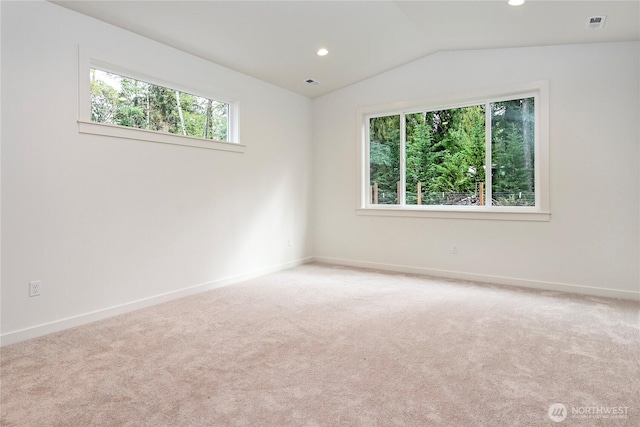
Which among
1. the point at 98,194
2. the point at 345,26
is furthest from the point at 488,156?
the point at 98,194

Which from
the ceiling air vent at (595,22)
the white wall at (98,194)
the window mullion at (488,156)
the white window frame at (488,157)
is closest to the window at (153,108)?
the white wall at (98,194)

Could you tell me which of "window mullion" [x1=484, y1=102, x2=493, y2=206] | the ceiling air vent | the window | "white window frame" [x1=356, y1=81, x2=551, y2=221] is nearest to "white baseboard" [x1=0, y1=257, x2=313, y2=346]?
the window

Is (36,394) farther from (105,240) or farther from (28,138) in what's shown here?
(28,138)

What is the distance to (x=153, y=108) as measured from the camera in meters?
3.69

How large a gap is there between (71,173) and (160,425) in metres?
2.20

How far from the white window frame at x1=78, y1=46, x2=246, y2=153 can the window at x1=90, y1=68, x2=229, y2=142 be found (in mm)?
60

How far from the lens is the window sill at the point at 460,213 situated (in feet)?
13.6

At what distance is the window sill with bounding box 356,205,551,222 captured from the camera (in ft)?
13.6

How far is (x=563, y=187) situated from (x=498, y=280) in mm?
1224

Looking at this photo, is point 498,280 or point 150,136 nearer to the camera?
point 150,136

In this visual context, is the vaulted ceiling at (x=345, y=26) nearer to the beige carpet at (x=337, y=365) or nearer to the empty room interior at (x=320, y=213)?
the empty room interior at (x=320, y=213)

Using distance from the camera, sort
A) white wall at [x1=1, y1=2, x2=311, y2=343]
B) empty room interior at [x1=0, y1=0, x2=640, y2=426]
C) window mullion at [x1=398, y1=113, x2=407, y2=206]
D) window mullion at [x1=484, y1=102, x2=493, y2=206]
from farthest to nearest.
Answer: window mullion at [x1=398, y1=113, x2=407, y2=206], window mullion at [x1=484, y1=102, x2=493, y2=206], white wall at [x1=1, y1=2, x2=311, y2=343], empty room interior at [x1=0, y1=0, x2=640, y2=426]

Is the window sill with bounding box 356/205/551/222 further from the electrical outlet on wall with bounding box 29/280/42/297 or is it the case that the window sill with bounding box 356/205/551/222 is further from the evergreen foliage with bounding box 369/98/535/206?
the electrical outlet on wall with bounding box 29/280/42/297

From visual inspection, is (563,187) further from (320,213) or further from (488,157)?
(320,213)
